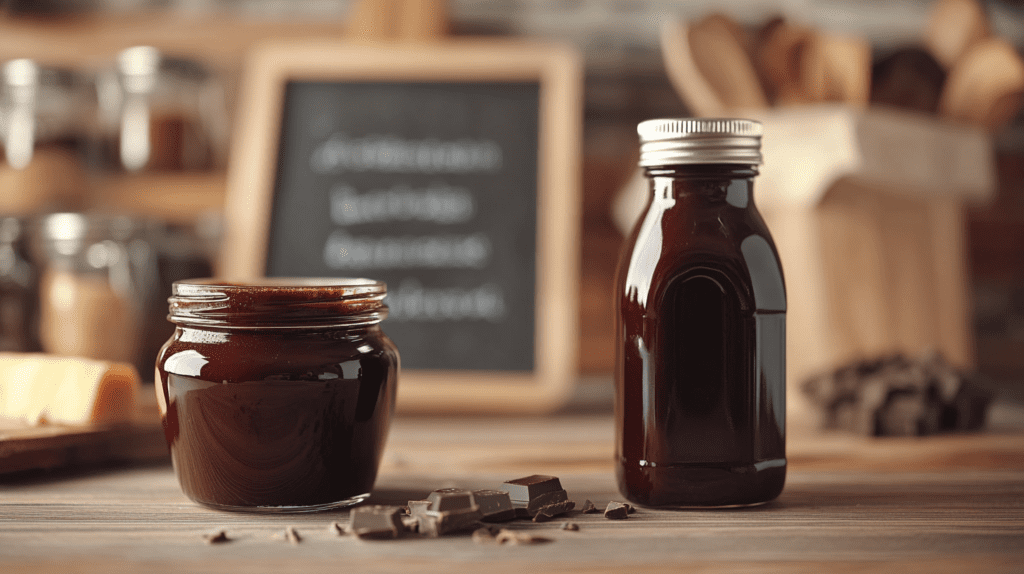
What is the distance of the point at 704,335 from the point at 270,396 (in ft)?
1.15

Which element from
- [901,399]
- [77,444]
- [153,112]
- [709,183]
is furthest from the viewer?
[153,112]

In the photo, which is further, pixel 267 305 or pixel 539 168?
pixel 539 168

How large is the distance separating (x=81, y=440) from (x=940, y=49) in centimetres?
126

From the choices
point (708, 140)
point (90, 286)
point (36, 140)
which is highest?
point (36, 140)

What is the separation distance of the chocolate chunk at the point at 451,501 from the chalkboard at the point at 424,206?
2.00 feet

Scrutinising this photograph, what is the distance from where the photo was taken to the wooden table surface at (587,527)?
596 millimetres

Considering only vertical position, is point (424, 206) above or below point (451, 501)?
above

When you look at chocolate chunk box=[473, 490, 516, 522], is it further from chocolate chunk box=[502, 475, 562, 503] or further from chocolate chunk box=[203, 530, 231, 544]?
chocolate chunk box=[203, 530, 231, 544]

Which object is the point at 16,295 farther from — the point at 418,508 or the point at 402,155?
the point at 418,508

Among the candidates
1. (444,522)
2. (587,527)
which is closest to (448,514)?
(444,522)

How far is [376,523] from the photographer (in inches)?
25.7

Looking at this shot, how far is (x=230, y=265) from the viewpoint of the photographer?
4.29 ft

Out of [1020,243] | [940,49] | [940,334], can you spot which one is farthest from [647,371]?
[1020,243]

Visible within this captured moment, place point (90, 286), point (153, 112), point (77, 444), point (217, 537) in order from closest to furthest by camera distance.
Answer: point (217, 537), point (77, 444), point (90, 286), point (153, 112)
